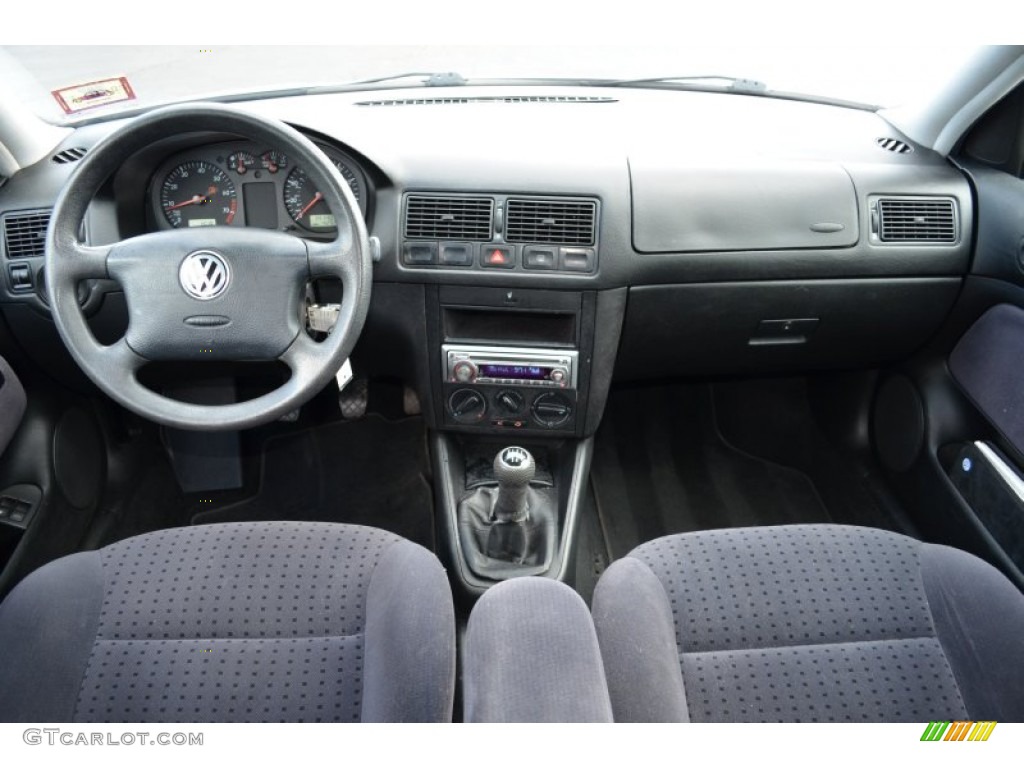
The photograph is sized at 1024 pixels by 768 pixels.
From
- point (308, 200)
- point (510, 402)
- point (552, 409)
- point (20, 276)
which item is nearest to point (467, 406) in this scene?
point (510, 402)

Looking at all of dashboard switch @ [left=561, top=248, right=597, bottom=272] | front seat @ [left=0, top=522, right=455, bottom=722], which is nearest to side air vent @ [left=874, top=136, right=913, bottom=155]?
dashboard switch @ [left=561, top=248, right=597, bottom=272]

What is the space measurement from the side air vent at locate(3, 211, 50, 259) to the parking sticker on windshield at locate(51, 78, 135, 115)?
1.35 ft

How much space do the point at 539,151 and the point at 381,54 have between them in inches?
42.5

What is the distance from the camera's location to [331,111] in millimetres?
1871

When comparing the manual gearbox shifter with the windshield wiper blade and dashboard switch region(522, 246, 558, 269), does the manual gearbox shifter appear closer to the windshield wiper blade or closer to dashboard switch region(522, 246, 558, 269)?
dashboard switch region(522, 246, 558, 269)

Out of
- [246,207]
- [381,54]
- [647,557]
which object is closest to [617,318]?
[647,557]

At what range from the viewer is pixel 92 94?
2.01 m

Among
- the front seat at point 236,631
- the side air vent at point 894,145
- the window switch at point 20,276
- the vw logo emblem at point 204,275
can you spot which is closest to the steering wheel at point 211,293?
the vw logo emblem at point 204,275

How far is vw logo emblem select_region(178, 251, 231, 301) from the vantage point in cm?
139

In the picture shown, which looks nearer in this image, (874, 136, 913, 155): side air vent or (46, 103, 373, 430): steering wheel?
(46, 103, 373, 430): steering wheel

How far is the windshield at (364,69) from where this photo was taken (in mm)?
2006

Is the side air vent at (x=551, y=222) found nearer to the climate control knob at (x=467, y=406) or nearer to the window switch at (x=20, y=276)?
the climate control knob at (x=467, y=406)

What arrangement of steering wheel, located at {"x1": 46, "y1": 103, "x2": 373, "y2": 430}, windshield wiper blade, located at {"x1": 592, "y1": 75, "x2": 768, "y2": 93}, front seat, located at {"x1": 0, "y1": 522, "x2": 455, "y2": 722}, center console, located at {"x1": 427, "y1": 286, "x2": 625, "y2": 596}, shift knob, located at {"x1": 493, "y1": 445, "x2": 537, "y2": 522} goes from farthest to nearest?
windshield wiper blade, located at {"x1": 592, "y1": 75, "x2": 768, "y2": 93}, center console, located at {"x1": 427, "y1": 286, "x2": 625, "y2": 596}, shift knob, located at {"x1": 493, "y1": 445, "x2": 537, "y2": 522}, steering wheel, located at {"x1": 46, "y1": 103, "x2": 373, "y2": 430}, front seat, located at {"x1": 0, "y1": 522, "x2": 455, "y2": 722}

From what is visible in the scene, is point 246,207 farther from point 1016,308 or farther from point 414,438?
point 1016,308
